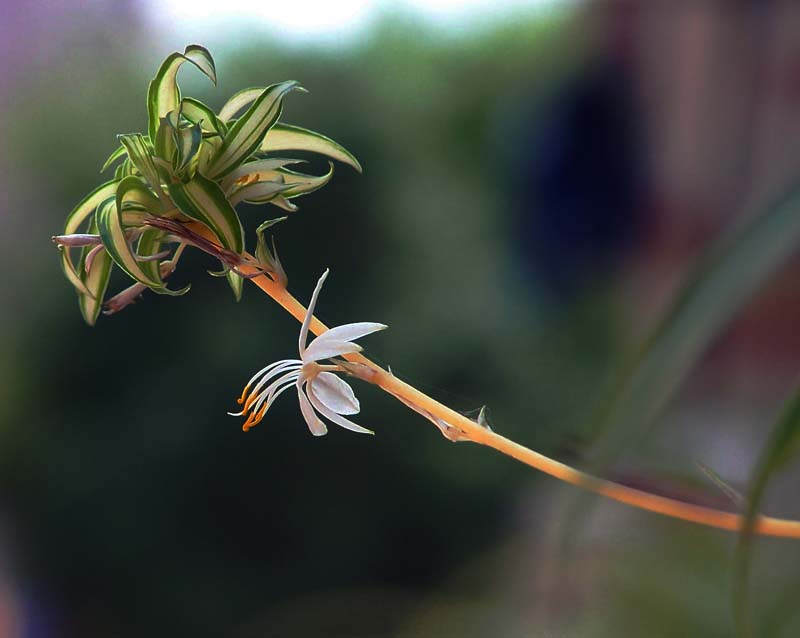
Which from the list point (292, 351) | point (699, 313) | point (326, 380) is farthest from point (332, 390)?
point (292, 351)

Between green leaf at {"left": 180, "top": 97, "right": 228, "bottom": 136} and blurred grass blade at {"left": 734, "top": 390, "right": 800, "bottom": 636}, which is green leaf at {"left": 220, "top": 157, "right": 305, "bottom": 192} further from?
blurred grass blade at {"left": 734, "top": 390, "right": 800, "bottom": 636}

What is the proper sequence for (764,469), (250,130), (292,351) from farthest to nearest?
(292,351)
(250,130)
(764,469)

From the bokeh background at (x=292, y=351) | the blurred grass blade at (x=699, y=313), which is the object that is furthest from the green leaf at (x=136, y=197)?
the bokeh background at (x=292, y=351)

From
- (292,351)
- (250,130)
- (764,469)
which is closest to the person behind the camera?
(764,469)

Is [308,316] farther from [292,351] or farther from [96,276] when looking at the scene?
[292,351]

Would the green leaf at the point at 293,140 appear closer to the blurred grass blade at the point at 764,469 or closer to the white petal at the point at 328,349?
the white petal at the point at 328,349

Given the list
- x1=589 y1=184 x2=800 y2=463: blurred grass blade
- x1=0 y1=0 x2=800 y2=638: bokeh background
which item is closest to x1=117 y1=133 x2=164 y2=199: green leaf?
x1=589 y1=184 x2=800 y2=463: blurred grass blade
